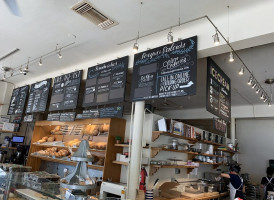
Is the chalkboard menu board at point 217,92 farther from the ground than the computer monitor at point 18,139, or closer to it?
farther from the ground

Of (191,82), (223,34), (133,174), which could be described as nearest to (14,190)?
(133,174)

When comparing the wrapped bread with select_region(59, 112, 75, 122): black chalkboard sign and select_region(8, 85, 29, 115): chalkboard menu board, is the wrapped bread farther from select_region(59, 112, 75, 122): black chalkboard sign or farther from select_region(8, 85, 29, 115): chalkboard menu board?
select_region(59, 112, 75, 122): black chalkboard sign

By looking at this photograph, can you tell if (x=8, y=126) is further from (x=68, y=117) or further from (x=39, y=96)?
(x=68, y=117)

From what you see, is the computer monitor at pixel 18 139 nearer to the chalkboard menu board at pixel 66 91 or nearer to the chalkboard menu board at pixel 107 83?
the chalkboard menu board at pixel 66 91

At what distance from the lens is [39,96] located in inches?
262

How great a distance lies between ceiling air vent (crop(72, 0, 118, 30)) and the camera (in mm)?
3545

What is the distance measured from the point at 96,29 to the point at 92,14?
0.50 metres

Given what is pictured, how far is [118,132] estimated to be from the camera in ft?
17.1

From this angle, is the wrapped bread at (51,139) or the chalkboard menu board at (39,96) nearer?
the chalkboard menu board at (39,96)

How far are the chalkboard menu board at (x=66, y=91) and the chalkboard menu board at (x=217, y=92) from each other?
316 centimetres

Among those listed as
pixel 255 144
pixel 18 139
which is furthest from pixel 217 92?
pixel 18 139

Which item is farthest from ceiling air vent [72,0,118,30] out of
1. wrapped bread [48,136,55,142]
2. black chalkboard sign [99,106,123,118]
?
wrapped bread [48,136,55,142]

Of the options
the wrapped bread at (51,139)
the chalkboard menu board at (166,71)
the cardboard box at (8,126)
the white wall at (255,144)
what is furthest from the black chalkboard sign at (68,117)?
the white wall at (255,144)

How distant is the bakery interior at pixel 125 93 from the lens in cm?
330
